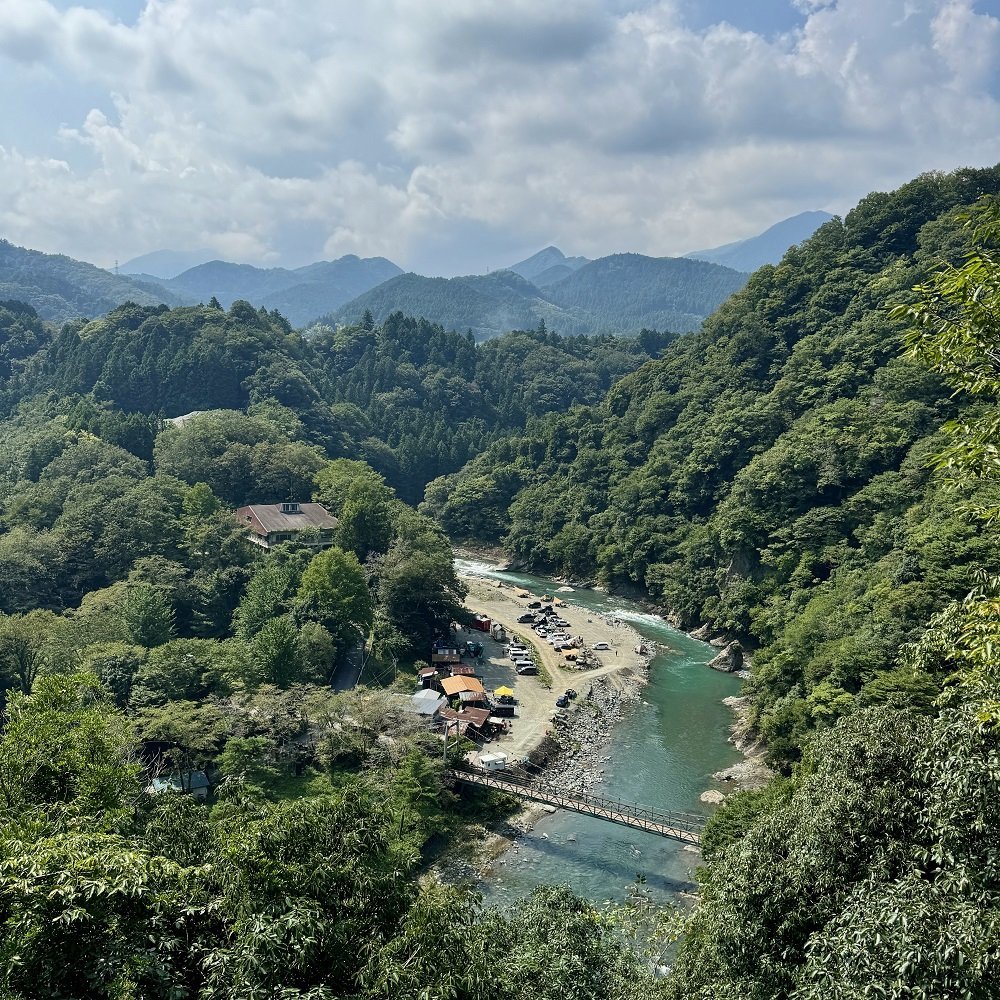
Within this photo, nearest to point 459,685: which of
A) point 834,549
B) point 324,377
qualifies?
point 834,549

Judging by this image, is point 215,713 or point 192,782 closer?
point 192,782

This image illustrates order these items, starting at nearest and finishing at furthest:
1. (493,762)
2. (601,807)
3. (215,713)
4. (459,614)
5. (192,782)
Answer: (601,807)
(192,782)
(215,713)
(493,762)
(459,614)

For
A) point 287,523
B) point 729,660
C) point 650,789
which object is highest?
point 287,523

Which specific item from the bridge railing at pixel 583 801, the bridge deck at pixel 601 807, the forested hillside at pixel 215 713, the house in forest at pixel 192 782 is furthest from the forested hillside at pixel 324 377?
the bridge deck at pixel 601 807

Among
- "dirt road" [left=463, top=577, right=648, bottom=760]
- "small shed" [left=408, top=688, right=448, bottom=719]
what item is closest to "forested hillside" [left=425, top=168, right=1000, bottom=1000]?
"dirt road" [left=463, top=577, right=648, bottom=760]

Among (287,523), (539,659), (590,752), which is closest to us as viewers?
(590,752)

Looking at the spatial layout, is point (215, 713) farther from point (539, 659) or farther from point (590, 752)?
point (539, 659)

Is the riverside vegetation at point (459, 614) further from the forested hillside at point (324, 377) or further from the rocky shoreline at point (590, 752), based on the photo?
the rocky shoreline at point (590, 752)

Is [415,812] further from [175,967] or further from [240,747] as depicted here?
[175,967]
